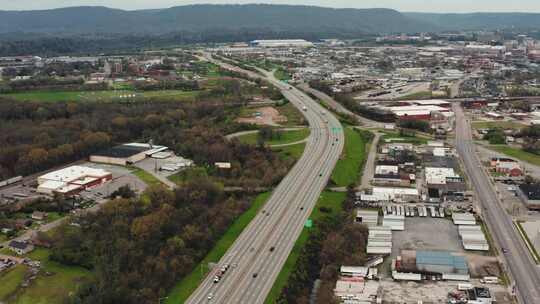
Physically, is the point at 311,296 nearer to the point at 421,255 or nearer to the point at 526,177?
the point at 421,255

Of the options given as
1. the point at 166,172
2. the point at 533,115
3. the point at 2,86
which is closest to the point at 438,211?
the point at 166,172

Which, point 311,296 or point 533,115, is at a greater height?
point 533,115

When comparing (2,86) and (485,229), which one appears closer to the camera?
(485,229)

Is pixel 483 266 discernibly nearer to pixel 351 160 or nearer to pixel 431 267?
pixel 431 267

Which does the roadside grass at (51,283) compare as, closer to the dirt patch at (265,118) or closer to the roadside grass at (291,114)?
the dirt patch at (265,118)

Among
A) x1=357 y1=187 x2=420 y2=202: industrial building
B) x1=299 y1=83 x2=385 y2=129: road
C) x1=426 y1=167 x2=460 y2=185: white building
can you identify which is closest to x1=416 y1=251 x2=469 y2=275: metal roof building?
x1=357 y1=187 x2=420 y2=202: industrial building

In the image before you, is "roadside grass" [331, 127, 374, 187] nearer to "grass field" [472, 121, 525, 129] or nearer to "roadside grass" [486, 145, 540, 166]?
"roadside grass" [486, 145, 540, 166]

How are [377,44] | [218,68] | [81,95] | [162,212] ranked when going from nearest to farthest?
[162,212]
[81,95]
[218,68]
[377,44]
